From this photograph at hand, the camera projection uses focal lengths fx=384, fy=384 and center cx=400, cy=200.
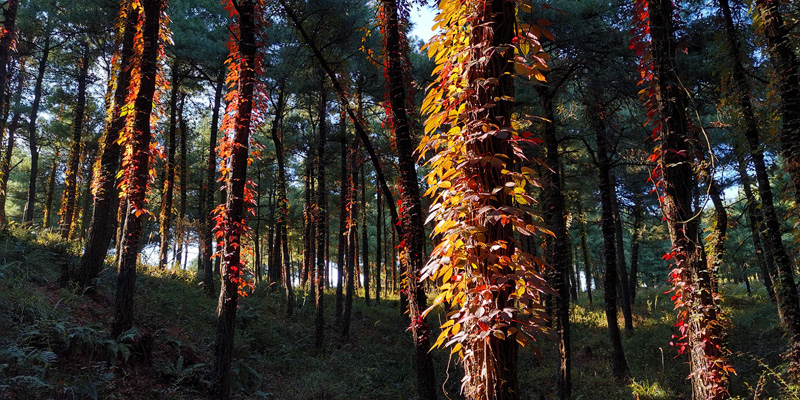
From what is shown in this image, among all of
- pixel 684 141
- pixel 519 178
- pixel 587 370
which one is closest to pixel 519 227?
pixel 519 178

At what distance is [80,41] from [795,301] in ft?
76.4

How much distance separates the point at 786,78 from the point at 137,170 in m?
10.9

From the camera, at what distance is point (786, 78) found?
5.73 m

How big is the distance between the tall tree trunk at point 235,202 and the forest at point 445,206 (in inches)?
1.4

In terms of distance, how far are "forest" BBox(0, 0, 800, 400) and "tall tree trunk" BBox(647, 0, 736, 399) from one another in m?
0.03

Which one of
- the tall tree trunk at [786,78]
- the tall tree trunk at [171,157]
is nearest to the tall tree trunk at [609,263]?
the tall tree trunk at [786,78]

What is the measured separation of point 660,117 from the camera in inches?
180

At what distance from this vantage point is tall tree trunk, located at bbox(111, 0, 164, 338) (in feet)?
22.8

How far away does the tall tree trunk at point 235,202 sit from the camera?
19.6 ft

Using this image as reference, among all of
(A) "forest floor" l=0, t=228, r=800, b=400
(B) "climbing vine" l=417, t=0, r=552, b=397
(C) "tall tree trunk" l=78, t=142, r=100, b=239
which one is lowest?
(A) "forest floor" l=0, t=228, r=800, b=400

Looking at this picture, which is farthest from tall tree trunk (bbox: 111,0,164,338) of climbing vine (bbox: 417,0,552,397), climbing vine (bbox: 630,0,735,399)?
climbing vine (bbox: 630,0,735,399)

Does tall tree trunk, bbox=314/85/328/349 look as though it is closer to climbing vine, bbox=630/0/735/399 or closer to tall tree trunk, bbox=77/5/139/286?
tall tree trunk, bbox=77/5/139/286

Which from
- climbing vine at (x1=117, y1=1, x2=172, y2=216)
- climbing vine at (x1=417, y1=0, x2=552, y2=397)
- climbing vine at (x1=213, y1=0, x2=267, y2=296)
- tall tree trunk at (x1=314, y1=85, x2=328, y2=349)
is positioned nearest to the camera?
climbing vine at (x1=417, y1=0, x2=552, y2=397)

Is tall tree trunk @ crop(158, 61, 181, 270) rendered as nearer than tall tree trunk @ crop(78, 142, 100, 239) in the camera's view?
Yes
